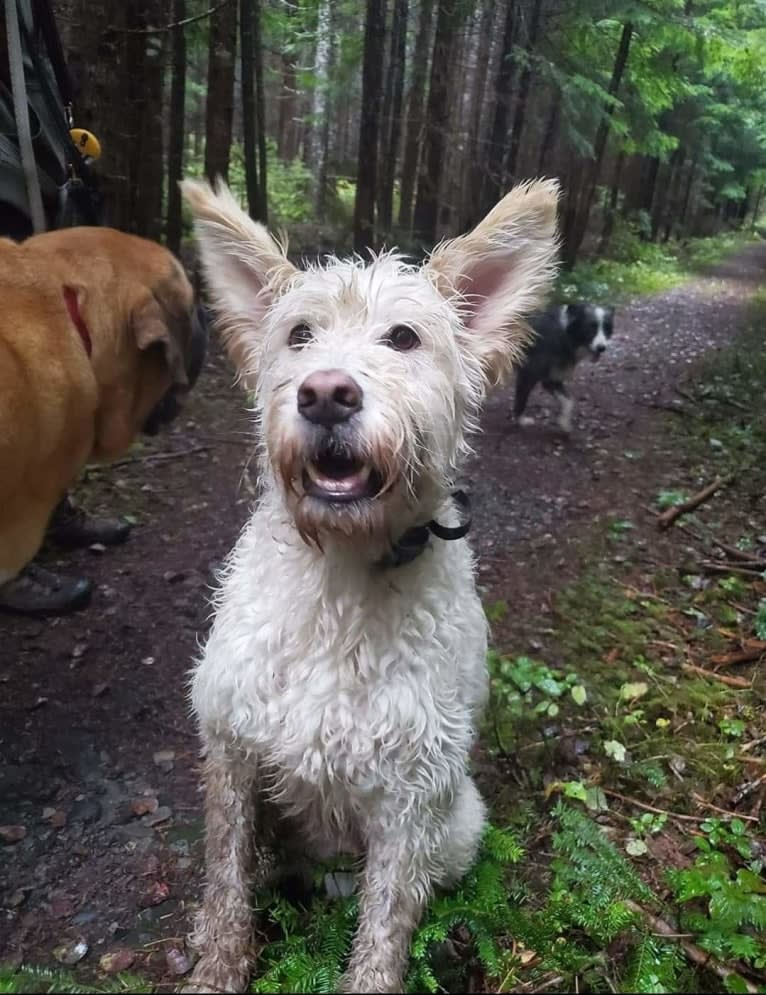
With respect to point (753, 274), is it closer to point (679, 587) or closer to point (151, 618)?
point (679, 587)

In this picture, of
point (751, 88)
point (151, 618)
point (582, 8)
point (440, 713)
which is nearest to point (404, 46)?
point (582, 8)

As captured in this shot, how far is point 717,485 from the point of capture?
→ 6773 millimetres

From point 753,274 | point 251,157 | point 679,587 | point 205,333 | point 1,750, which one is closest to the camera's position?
point 1,750

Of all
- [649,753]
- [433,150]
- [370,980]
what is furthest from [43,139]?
[433,150]

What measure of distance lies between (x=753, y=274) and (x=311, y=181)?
30.2 feet

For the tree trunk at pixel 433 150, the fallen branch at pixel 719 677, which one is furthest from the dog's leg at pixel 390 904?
the tree trunk at pixel 433 150

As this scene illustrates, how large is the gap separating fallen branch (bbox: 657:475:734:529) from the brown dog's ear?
425 cm

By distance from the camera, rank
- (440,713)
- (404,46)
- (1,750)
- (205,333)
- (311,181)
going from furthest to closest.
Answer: (311,181)
(404,46)
(205,333)
(1,750)
(440,713)

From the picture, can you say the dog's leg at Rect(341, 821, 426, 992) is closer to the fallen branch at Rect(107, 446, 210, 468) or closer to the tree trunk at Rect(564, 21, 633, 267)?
the tree trunk at Rect(564, 21, 633, 267)

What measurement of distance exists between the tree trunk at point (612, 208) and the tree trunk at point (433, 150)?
327 centimetres

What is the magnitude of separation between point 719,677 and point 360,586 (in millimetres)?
2928

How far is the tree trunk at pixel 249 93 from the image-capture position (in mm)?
7691

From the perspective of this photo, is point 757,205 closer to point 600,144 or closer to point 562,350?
point 600,144

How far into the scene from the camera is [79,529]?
5.37 metres
